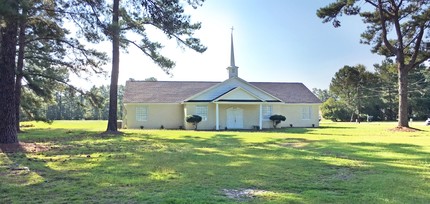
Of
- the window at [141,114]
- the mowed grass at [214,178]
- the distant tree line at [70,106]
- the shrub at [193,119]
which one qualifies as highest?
the distant tree line at [70,106]

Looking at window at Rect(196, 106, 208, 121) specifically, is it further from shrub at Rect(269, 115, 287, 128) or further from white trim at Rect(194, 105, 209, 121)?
shrub at Rect(269, 115, 287, 128)

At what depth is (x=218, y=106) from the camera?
97.9 feet

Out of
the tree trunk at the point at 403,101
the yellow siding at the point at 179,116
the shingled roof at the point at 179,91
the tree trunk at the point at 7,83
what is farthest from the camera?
the shingled roof at the point at 179,91

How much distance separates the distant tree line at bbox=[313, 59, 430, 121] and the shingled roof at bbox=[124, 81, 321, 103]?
18.5 meters

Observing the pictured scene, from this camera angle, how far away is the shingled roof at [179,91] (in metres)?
31.0

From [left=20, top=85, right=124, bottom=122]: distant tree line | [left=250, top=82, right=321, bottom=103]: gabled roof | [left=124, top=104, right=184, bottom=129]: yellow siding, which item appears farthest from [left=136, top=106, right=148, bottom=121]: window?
[left=250, top=82, right=321, bottom=103]: gabled roof

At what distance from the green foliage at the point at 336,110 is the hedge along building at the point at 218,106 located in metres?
23.4

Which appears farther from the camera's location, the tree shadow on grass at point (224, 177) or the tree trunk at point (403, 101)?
the tree trunk at point (403, 101)

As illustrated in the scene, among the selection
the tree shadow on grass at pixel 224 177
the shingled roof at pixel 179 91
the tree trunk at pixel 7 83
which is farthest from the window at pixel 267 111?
the tree trunk at pixel 7 83

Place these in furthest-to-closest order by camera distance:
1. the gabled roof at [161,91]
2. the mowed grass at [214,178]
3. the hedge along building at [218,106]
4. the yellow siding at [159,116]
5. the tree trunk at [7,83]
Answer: the gabled roof at [161,91] < the yellow siding at [159,116] < the hedge along building at [218,106] < the tree trunk at [7,83] < the mowed grass at [214,178]

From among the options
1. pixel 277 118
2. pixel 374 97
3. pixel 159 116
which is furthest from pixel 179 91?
pixel 374 97

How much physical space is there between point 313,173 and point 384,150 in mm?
6012

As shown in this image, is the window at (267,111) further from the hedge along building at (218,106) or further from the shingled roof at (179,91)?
the shingled roof at (179,91)

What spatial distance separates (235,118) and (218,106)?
1857 millimetres
